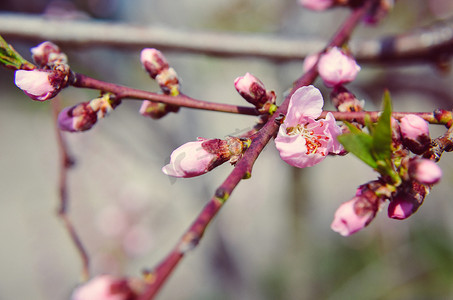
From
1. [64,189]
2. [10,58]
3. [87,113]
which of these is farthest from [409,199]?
[64,189]

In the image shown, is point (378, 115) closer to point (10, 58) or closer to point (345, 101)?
point (345, 101)

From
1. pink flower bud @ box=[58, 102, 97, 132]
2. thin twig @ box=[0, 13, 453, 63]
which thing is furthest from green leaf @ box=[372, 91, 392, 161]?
thin twig @ box=[0, 13, 453, 63]

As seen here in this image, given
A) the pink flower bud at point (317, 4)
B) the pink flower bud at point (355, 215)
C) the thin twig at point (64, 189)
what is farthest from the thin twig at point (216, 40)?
the pink flower bud at point (355, 215)

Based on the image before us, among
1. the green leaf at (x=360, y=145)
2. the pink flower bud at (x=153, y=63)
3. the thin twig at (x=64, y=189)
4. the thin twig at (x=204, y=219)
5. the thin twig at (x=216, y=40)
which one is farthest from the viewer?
the thin twig at (x=216, y=40)

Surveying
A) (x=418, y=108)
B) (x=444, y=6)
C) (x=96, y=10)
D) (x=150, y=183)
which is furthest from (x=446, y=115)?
(x=150, y=183)

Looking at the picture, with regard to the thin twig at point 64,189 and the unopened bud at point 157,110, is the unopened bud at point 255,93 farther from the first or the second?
the thin twig at point 64,189
